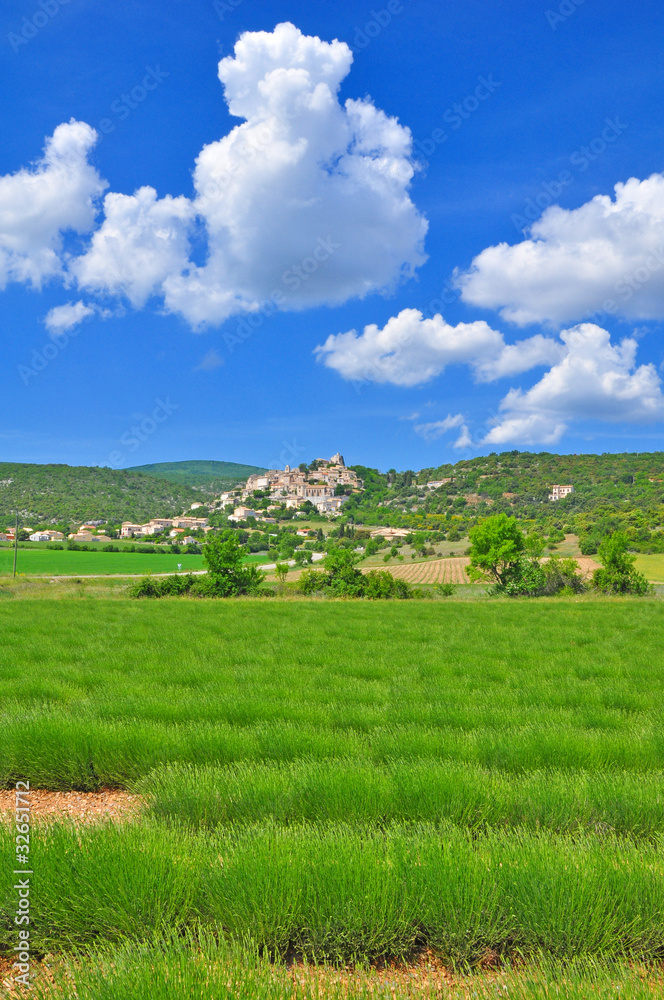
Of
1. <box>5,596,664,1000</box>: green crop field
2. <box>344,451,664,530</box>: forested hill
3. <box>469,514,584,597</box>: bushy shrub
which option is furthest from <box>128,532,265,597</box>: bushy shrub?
<box>344,451,664,530</box>: forested hill

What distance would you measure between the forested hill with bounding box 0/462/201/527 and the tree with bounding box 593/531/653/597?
136626 millimetres

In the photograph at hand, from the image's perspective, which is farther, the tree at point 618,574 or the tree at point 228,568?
the tree at point 618,574

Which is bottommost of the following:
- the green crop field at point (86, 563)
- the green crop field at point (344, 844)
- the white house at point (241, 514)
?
the green crop field at point (86, 563)

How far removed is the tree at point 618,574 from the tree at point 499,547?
25.6 feet

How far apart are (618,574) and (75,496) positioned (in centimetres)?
15962

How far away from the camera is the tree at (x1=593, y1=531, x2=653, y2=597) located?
44.5 meters

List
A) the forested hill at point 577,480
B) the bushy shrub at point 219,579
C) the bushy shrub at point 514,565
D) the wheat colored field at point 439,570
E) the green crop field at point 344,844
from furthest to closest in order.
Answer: the forested hill at point 577,480, the wheat colored field at point 439,570, the bushy shrub at point 514,565, the bushy shrub at point 219,579, the green crop field at point 344,844

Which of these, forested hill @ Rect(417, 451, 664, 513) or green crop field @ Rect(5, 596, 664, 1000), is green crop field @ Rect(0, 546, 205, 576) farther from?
forested hill @ Rect(417, 451, 664, 513)

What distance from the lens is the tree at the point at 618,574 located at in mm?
44531

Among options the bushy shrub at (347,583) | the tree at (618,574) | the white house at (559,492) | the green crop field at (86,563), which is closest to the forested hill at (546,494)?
the white house at (559,492)

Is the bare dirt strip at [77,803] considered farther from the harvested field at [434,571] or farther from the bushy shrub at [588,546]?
→ the bushy shrub at [588,546]

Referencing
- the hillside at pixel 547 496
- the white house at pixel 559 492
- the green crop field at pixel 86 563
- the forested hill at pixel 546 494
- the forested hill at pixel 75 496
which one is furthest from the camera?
the forested hill at pixel 75 496

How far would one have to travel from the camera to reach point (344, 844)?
2.84 meters

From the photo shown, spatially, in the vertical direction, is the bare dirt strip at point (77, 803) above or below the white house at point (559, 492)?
below
